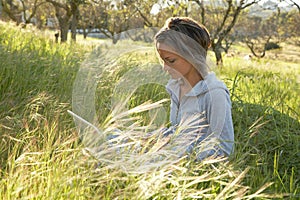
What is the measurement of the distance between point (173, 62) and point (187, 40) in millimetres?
151

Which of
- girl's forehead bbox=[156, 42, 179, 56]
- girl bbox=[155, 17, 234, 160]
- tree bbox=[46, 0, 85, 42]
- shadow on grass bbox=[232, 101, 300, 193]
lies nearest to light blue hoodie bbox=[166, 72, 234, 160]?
girl bbox=[155, 17, 234, 160]

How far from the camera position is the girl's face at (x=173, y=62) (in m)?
2.22

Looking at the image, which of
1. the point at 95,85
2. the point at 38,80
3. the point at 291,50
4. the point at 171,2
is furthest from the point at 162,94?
the point at 291,50

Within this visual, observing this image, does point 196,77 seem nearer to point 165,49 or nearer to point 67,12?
point 165,49

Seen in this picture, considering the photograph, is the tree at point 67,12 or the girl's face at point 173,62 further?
the tree at point 67,12

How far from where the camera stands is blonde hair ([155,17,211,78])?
223cm

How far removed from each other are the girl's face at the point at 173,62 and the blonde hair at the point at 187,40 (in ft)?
0.07

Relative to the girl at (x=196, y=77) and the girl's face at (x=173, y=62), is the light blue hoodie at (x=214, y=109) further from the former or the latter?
the girl's face at (x=173, y=62)

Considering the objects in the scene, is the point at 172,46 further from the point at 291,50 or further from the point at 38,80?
the point at 291,50

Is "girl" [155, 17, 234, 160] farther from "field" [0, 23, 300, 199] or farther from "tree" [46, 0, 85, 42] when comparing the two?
"tree" [46, 0, 85, 42]

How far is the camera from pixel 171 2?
8.24 m

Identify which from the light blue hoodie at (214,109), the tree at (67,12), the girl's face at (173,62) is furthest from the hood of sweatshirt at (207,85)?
Result: the tree at (67,12)

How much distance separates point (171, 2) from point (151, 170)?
7.17 meters

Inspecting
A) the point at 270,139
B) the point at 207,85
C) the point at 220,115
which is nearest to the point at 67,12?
the point at 270,139
